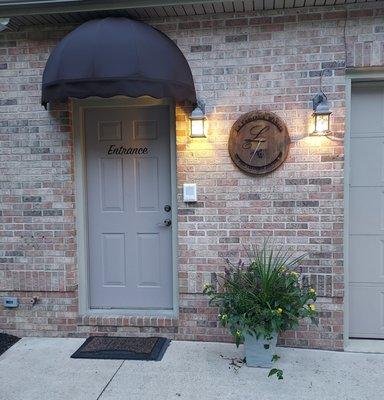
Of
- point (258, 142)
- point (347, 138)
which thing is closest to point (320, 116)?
point (347, 138)

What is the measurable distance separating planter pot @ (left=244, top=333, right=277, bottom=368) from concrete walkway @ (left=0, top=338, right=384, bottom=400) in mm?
67

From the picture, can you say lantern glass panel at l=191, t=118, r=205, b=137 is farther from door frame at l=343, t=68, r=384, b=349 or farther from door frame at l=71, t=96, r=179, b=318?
door frame at l=343, t=68, r=384, b=349

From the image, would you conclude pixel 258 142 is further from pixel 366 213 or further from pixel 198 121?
pixel 366 213

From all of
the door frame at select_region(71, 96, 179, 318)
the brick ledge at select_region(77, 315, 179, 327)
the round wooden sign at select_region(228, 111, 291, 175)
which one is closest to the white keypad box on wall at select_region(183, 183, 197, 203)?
the door frame at select_region(71, 96, 179, 318)

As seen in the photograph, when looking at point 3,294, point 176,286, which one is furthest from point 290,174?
point 3,294

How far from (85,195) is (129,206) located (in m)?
0.46

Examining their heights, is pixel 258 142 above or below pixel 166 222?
above

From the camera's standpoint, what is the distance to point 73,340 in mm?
3984

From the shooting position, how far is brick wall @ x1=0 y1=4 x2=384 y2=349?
360cm

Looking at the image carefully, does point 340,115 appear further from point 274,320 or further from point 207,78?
point 274,320

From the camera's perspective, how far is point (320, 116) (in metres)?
3.46

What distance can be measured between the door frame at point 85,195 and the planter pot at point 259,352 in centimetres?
88

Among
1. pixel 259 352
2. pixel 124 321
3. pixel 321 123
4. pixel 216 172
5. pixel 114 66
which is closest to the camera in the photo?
pixel 114 66

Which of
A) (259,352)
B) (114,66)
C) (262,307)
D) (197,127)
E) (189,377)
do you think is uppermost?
(114,66)
